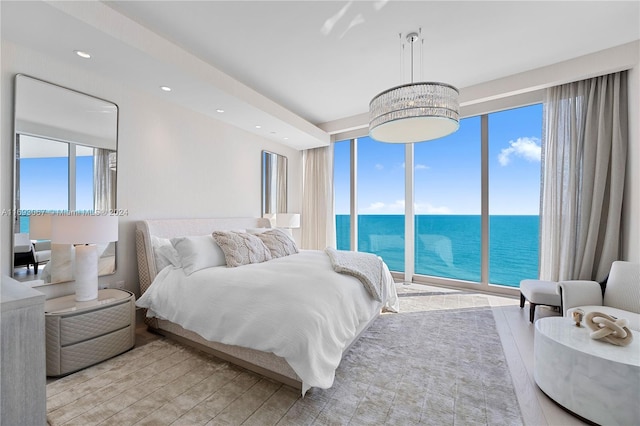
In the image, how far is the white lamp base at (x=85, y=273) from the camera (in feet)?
7.10

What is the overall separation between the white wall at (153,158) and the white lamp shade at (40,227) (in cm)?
12

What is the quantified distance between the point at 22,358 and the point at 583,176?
16.0ft

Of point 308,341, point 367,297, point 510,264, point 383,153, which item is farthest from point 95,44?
point 510,264

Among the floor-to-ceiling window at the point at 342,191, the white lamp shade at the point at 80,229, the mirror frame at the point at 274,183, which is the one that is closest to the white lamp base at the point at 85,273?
the white lamp shade at the point at 80,229

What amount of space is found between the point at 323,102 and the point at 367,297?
3.13 m

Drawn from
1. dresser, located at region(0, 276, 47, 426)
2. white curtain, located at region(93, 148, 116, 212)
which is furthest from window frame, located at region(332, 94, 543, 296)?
dresser, located at region(0, 276, 47, 426)

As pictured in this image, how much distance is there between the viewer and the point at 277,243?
10.7 ft

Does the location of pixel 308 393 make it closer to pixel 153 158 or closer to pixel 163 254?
pixel 163 254

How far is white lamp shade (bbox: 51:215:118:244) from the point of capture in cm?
198

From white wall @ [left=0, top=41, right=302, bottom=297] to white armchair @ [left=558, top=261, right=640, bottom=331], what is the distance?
4.06m

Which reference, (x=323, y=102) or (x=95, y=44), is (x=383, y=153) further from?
(x=95, y=44)

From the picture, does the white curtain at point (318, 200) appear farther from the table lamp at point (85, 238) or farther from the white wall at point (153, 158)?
the table lamp at point (85, 238)

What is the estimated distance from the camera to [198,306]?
2.11m

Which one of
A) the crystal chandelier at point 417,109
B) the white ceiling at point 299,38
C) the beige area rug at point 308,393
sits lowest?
the beige area rug at point 308,393
